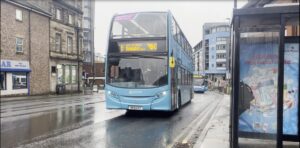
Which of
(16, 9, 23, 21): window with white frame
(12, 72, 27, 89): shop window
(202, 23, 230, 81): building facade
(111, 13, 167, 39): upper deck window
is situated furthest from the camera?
(202, 23, 230, 81): building facade

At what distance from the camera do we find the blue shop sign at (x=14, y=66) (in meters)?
27.9

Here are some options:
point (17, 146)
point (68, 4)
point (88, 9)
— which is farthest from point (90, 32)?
point (17, 146)

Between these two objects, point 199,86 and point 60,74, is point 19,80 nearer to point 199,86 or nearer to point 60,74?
point 60,74

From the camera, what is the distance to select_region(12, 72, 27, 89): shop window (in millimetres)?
29778

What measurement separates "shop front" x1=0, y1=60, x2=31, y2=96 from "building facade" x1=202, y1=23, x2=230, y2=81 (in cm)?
8218

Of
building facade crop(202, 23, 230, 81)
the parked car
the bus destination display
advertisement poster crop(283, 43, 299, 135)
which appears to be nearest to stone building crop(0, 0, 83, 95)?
the parked car

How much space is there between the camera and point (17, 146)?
25.0 feet

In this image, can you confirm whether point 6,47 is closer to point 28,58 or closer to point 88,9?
point 28,58

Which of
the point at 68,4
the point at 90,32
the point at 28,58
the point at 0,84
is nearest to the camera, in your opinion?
the point at 0,84

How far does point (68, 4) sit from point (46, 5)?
479 centimetres

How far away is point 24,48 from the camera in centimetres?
3105

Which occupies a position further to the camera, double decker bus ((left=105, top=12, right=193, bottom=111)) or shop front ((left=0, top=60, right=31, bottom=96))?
shop front ((left=0, top=60, right=31, bottom=96))

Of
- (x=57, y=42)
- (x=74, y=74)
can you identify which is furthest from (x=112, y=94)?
(x=74, y=74)

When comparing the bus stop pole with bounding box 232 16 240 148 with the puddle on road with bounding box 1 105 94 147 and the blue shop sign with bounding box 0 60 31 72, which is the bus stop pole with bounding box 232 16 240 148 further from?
the blue shop sign with bounding box 0 60 31 72
